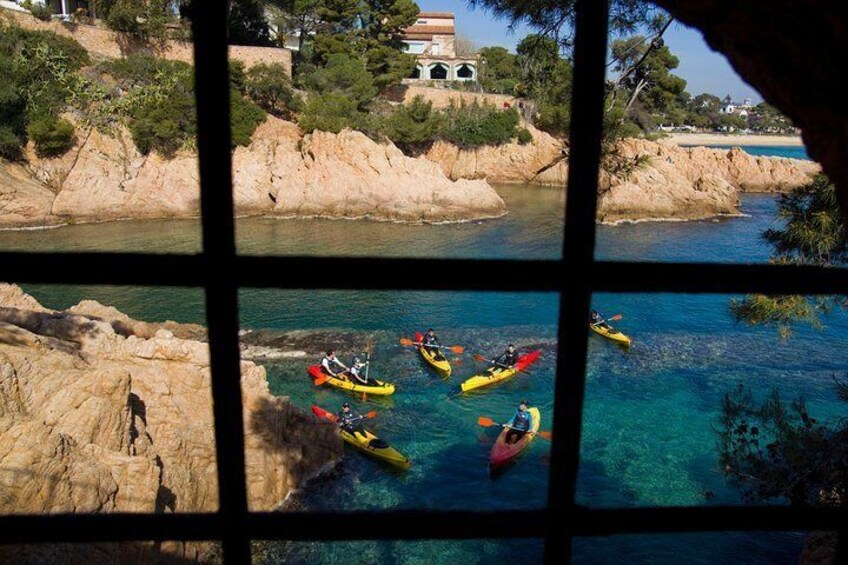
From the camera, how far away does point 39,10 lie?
83.9 ft

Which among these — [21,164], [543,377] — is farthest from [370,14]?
[543,377]

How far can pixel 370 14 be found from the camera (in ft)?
102

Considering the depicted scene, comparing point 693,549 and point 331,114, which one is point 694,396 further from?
point 331,114

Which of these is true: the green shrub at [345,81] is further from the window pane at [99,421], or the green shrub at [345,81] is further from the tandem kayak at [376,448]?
the window pane at [99,421]

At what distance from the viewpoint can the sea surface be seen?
821 centimetres

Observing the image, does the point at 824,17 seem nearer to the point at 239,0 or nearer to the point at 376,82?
the point at 239,0

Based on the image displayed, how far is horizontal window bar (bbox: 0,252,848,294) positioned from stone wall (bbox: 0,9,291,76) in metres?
27.8

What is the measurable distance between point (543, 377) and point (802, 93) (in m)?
12.1

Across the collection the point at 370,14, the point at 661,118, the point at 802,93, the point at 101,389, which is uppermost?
the point at 370,14

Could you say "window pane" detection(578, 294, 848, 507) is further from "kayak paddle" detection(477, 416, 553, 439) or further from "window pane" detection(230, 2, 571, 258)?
"window pane" detection(230, 2, 571, 258)

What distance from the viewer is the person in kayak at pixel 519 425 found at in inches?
385

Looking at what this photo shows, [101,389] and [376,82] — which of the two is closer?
[101,389]

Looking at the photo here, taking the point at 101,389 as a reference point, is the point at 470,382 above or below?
below

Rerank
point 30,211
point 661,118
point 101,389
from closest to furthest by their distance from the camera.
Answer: point 101,389 → point 30,211 → point 661,118
